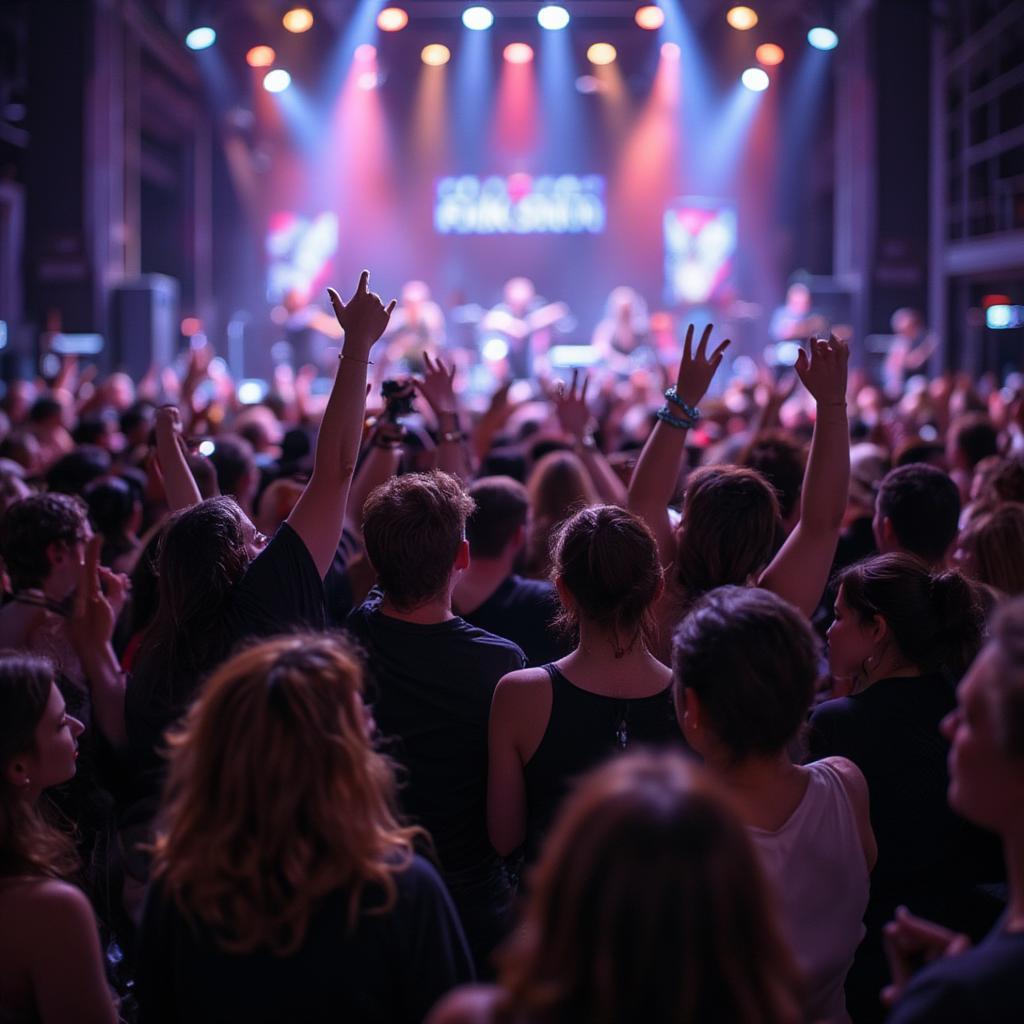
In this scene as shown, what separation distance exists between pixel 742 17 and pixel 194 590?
39.6 feet

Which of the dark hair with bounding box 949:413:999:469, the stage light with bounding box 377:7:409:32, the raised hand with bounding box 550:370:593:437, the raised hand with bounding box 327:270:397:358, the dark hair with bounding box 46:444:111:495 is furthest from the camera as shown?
the stage light with bounding box 377:7:409:32

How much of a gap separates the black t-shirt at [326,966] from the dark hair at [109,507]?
2.43 meters

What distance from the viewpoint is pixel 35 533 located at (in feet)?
9.58

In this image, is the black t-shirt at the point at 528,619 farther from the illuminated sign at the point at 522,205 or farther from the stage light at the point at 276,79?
the illuminated sign at the point at 522,205

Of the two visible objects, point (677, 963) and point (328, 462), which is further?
point (328, 462)

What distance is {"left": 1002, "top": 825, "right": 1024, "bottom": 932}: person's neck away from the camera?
1246 mm

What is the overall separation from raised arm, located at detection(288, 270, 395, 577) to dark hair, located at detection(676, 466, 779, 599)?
0.75 meters

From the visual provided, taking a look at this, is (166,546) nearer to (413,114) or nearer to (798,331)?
(798,331)

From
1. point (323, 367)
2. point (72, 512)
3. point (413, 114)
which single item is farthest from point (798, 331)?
point (72, 512)

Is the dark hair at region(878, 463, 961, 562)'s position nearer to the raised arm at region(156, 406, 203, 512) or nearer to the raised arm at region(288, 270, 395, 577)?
the raised arm at region(288, 270, 395, 577)

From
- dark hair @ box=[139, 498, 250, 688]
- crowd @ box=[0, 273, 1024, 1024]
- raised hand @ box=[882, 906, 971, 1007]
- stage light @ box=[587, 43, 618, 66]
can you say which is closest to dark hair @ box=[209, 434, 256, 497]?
crowd @ box=[0, 273, 1024, 1024]

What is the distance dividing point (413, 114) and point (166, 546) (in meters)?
17.7

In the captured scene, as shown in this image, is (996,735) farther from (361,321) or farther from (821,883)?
(361,321)

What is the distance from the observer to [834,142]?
17703 mm
